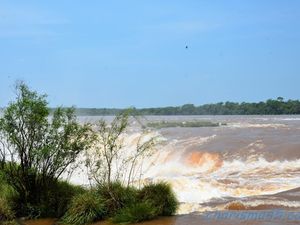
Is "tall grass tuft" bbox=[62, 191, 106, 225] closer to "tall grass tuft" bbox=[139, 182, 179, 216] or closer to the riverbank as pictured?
the riverbank

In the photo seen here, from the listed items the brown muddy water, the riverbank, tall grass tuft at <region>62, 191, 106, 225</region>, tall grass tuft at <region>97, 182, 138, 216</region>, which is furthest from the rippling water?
tall grass tuft at <region>62, 191, 106, 225</region>

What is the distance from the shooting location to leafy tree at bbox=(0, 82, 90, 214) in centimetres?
1059

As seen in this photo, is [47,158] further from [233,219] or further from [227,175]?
[227,175]

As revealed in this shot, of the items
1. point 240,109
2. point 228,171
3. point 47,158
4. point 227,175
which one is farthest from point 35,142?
point 240,109

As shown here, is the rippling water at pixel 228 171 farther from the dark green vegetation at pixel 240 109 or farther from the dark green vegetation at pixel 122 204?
the dark green vegetation at pixel 240 109

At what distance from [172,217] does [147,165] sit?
14638 mm

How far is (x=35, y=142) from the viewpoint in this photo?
424 inches

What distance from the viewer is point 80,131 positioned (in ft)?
36.0

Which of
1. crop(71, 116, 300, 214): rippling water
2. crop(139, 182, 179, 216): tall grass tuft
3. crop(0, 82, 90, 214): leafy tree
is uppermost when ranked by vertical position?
crop(0, 82, 90, 214): leafy tree

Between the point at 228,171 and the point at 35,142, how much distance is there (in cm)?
1124

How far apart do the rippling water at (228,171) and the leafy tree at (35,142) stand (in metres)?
1.14

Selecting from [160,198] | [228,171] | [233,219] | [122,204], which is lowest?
[228,171]

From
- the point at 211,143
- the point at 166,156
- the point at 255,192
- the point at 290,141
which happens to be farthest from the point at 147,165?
the point at 255,192

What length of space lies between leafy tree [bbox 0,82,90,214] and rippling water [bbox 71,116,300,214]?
1140 mm
